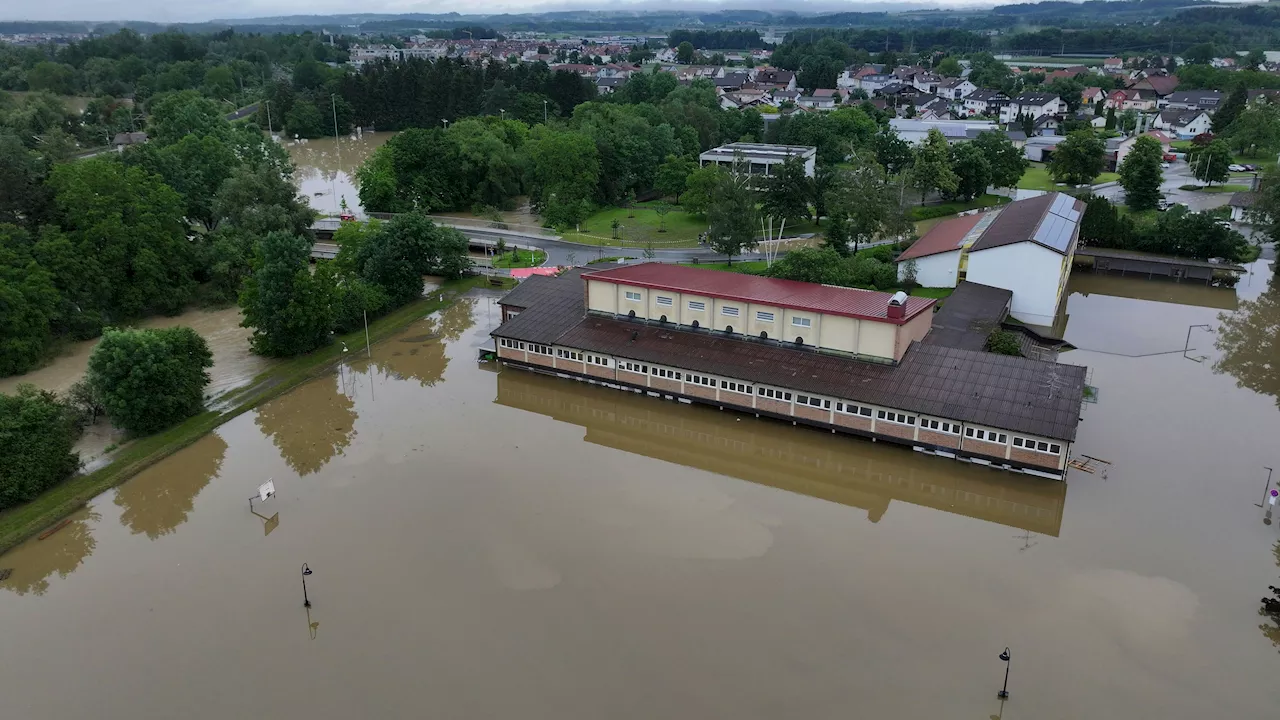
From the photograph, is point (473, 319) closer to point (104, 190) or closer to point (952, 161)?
point (104, 190)

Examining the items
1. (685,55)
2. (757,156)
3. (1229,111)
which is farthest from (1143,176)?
(685,55)

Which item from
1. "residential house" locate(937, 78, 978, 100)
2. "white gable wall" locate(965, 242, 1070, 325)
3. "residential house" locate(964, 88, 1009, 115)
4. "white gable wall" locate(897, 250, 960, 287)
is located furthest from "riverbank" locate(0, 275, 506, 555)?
"residential house" locate(937, 78, 978, 100)

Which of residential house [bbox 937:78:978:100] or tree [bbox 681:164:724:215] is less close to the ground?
residential house [bbox 937:78:978:100]

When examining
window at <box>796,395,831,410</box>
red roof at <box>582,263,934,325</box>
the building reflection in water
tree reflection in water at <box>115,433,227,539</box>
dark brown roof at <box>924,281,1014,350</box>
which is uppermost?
red roof at <box>582,263,934,325</box>

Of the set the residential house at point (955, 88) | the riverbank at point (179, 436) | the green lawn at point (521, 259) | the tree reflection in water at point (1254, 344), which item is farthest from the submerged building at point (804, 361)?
the residential house at point (955, 88)

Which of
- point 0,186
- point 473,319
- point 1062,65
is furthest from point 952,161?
point 1062,65

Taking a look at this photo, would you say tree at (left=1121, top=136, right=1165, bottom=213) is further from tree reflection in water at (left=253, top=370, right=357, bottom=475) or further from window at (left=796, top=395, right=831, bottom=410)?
tree reflection in water at (left=253, top=370, right=357, bottom=475)
